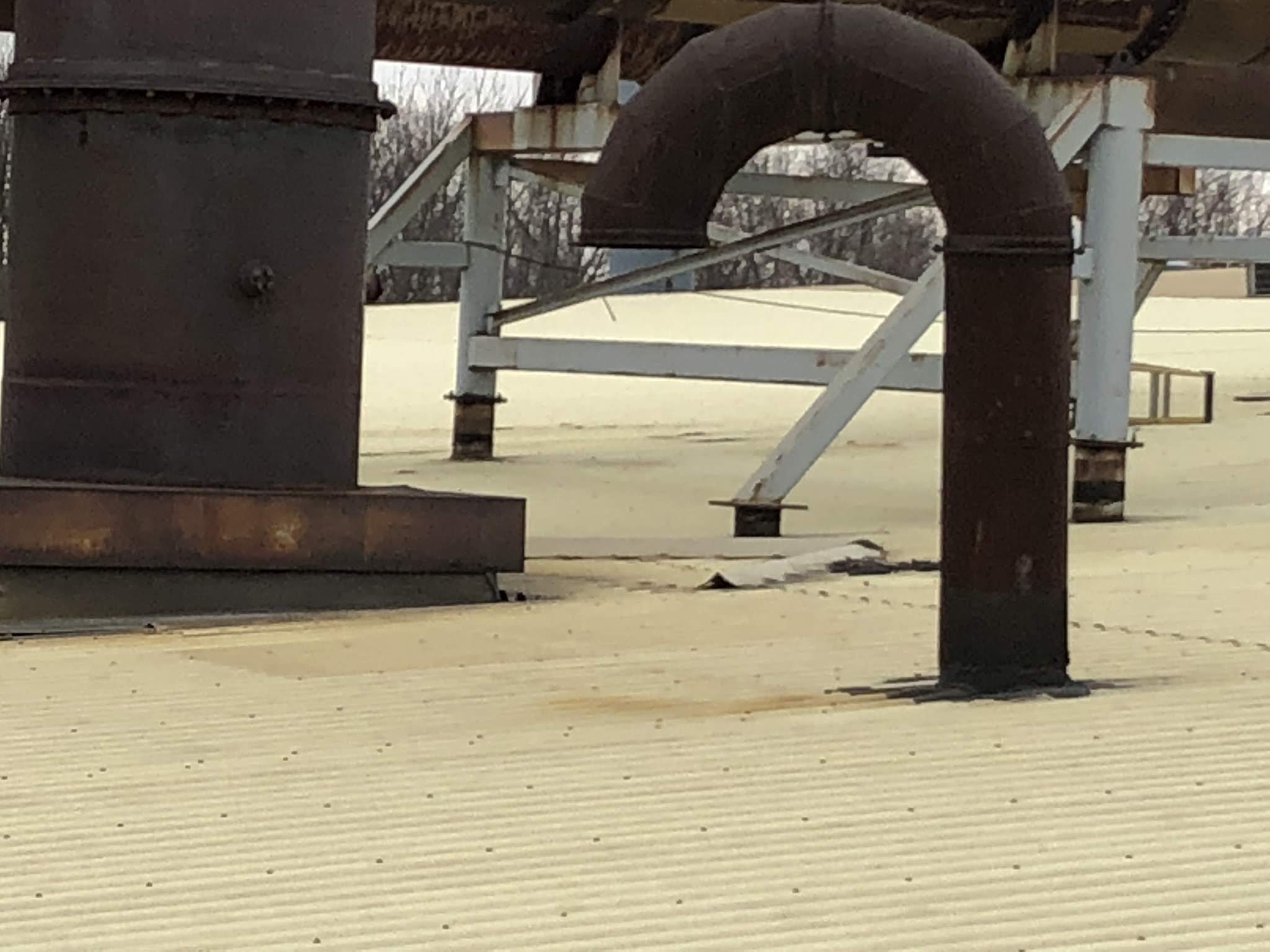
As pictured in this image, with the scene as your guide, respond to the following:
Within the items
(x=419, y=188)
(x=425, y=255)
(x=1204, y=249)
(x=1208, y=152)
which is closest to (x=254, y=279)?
(x=1208, y=152)

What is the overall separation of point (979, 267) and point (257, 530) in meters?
3.24

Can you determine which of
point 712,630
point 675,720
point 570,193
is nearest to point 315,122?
point 712,630

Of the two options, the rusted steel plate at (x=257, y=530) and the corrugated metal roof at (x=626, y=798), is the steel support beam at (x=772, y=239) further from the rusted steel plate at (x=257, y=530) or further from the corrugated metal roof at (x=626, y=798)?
the corrugated metal roof at (x=626, y=798)

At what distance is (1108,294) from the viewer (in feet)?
48.6

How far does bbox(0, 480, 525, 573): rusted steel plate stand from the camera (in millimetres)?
9438

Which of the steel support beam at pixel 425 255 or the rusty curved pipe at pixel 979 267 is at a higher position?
the steel support beam at pixel 425 255

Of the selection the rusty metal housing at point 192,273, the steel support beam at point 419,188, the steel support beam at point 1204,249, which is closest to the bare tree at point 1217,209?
the steel support beam at point 1204,249

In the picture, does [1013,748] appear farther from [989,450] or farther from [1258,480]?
[1258,480]

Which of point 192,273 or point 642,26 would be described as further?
point 642,26

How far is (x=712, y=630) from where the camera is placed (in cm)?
880

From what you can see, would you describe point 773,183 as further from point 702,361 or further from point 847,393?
point 847,393

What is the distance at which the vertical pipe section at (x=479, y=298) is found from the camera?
20.3 metres

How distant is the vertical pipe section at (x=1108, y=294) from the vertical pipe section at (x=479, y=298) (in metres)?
6.39

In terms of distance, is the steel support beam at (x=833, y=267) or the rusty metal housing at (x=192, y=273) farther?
the steel support beam at (x=833, y=267)
